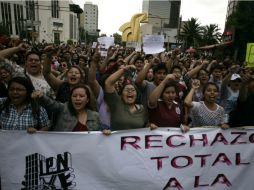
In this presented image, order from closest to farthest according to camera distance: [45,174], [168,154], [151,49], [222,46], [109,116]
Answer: [45,174] < [168,154] < [109,116] < [151,49] < [222,46]

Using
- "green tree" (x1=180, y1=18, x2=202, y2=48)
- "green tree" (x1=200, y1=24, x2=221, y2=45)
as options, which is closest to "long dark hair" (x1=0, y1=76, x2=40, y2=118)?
"green tree" (x1=200, y1=24, x2=221, y2=45)

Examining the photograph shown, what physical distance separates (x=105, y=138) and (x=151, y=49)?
8.55 feet

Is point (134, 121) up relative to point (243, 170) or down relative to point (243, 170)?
up

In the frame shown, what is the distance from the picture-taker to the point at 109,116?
380cm

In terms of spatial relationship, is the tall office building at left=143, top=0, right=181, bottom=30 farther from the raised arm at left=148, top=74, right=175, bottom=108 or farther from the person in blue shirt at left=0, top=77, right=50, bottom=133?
the person in blue shirt at left=0, top=77, right=50, bottom=133

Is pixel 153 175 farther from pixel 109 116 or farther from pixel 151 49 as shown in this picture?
pixel 151 49

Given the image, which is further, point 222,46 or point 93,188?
point 222,46

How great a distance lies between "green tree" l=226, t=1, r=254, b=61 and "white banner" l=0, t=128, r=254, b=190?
29035mm

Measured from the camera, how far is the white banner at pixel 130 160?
3.19m

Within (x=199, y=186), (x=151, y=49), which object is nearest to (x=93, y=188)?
(x=199, y=186)

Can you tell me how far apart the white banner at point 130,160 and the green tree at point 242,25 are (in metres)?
29.0

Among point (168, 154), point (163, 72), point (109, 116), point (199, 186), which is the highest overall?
point (163, 72)

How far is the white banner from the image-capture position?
319cm

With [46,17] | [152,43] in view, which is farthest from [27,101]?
[46,17]
